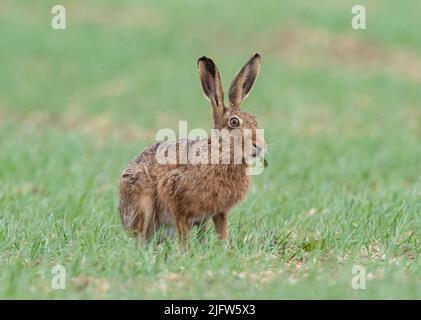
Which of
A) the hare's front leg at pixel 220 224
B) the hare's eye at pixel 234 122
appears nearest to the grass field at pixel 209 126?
the hare's front leg at pixel 220 224

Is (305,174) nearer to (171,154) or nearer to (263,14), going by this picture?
(171,154)

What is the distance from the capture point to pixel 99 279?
561 cm

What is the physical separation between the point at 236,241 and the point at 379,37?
1802 cm

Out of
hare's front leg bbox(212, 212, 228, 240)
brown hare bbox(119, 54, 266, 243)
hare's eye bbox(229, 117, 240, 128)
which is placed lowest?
hare's front leg bbox(212, 212, 228, 240)

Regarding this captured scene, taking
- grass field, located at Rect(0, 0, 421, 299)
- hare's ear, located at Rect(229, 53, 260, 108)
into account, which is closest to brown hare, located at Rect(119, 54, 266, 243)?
hare's ear, located at Rect(229, 53, 260, 108)

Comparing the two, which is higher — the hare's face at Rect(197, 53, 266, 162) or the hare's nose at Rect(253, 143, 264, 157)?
the hare's face at Rect(197, 53, 266, 162)

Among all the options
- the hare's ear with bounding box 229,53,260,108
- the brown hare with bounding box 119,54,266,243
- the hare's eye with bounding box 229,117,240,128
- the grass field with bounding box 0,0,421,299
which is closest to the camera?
the grass field with bounding box 0,0,421,299

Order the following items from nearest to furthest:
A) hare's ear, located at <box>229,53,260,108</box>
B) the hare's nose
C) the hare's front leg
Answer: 1. the hare's nose
2. hare's ear, located at <box>229,53,260,108</box>
3. the hare's front leg

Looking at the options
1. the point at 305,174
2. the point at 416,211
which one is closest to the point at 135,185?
the point at 416,211

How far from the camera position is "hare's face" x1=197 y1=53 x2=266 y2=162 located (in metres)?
6.19

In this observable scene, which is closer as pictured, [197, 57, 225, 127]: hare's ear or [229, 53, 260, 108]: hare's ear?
[197, 57, 225, 127]: hare's ear

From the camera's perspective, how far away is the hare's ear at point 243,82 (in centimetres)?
651

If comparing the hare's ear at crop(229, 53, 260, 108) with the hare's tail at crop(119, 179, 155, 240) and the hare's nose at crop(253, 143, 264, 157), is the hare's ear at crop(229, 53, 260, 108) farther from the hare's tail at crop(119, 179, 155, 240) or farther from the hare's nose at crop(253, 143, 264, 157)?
the hare's tail at crop(119, 179, 155, 240)

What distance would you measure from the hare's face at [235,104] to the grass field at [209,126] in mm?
807
